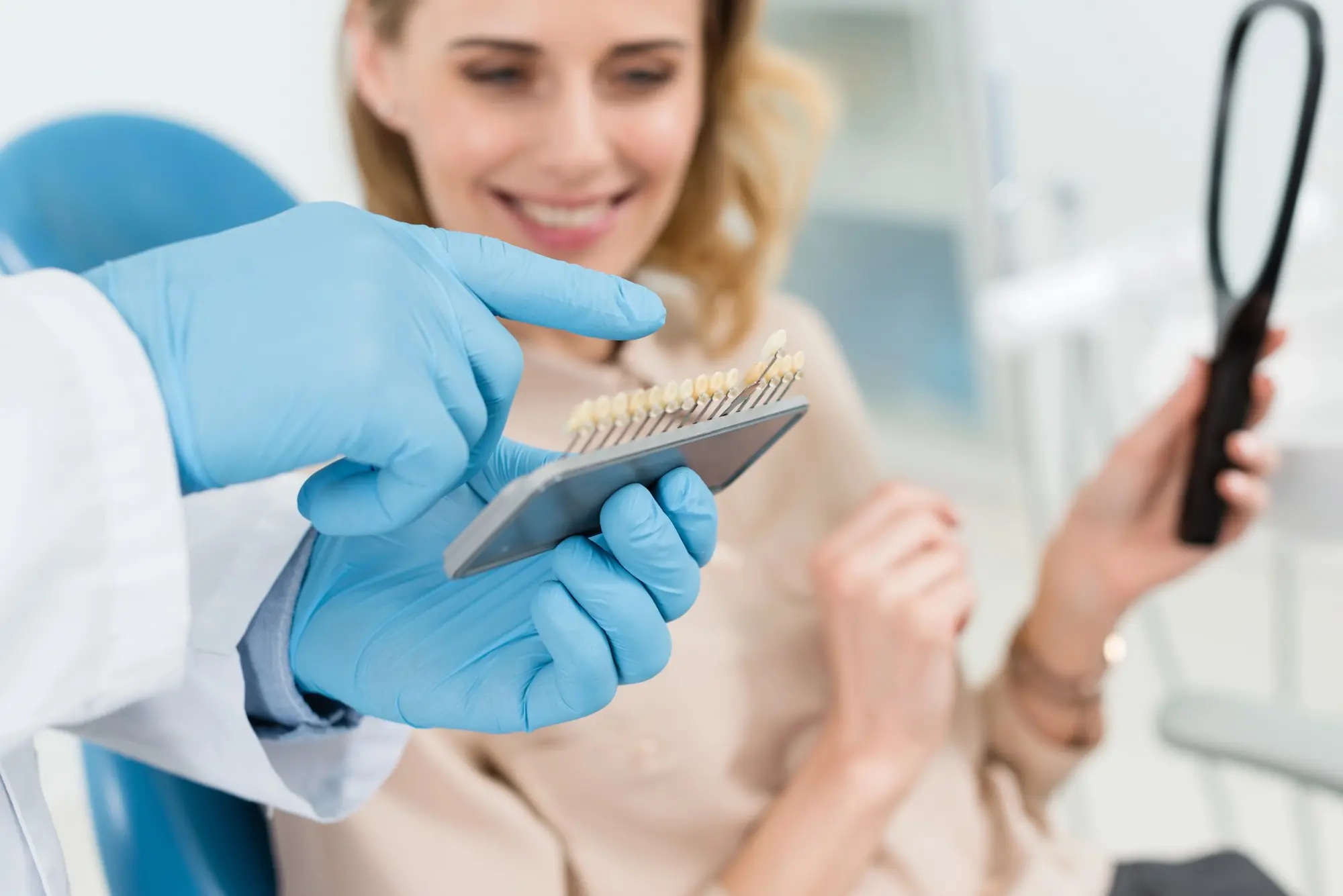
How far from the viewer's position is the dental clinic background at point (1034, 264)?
3.34ft

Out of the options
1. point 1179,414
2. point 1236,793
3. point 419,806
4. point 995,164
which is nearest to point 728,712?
point 419,806

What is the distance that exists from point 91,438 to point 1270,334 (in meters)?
0.70

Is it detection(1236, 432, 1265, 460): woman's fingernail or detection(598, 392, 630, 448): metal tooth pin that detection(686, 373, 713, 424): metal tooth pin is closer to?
detection(598, 392, 630, 448): metal tooth pin

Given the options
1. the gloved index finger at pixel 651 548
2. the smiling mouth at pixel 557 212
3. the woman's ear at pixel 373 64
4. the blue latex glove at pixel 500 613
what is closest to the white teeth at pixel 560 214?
the smiling mouth at pixel 557 212

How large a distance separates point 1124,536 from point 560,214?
483 mm

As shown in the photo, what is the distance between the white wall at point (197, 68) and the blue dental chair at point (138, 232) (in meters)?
0.53

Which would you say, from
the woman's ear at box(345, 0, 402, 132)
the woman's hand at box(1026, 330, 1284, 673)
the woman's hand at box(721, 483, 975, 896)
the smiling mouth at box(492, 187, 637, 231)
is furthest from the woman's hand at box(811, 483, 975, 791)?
the woman's ear at box(345, 0, 402, 132)

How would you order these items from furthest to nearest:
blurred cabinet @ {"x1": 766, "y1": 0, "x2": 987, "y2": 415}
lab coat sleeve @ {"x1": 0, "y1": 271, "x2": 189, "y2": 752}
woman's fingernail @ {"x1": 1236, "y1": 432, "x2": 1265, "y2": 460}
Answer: blurred cabinet @ {"x1": 766, "y1": 0, "x2": 987, "y2": 415} → woman's fingernail @ {"x1": 1236, "y1": 432, "x2": 1265, "y2": 460} → lab coat sleeve @ {"x1": 0, "y1": 271, "x2": 189, "y2": 752}

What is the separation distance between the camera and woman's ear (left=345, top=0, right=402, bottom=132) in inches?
26.5

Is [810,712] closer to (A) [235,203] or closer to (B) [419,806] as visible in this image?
(B) [419,806]

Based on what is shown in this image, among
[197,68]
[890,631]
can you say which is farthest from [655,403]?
[197,68]

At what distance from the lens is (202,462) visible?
1.23 feet

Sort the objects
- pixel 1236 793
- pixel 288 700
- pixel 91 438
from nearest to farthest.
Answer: pixel 91 438
pixel 288 700
pixel 1236 793

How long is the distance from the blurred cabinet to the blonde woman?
1069 mm
